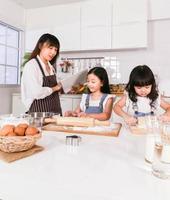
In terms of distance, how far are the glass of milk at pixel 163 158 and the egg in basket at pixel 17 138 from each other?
0.37m

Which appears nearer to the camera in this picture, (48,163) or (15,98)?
(48,163)

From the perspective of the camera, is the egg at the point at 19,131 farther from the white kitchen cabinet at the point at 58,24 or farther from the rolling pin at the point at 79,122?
the white kitchen cabinet at the point at 58,24

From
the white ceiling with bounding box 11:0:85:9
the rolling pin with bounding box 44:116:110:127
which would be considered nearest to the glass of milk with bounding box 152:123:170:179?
the rolling pin with bounding box 44:116:110:127

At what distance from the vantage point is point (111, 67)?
319cm

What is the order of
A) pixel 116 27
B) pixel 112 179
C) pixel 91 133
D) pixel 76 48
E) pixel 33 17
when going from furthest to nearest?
pixel 33 17
pixel 76 48
pixel 116 27
pixel 91 133
pixel 112 179

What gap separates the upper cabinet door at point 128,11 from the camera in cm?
273

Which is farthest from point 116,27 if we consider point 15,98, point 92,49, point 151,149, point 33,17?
point 151,149

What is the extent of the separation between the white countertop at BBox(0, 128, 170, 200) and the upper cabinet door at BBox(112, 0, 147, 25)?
2356mm

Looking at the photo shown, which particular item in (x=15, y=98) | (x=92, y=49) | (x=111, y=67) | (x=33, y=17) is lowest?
(x=15, y=98)

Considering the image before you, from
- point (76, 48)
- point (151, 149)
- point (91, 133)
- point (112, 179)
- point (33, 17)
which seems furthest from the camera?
point (33, 17)

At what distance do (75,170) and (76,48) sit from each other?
268cm

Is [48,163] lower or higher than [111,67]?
lower

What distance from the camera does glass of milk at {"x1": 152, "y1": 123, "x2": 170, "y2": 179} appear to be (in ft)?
1.79

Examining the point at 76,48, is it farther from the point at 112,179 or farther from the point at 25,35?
the point at 112,179
